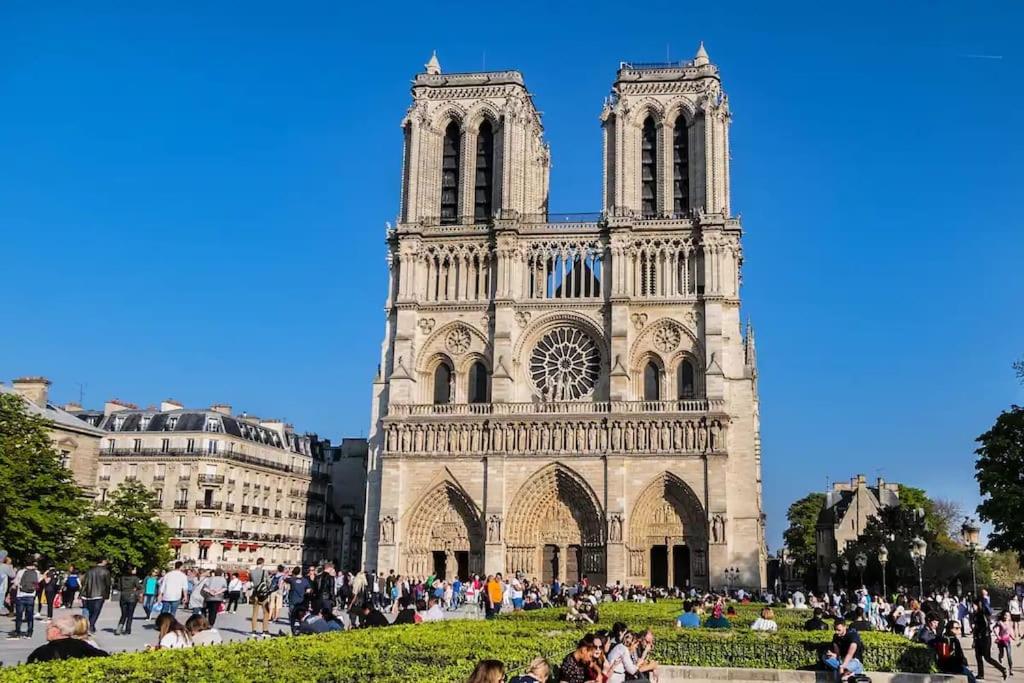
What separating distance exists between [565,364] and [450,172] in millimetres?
10842

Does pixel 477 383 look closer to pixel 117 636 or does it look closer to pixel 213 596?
pixel 213 596

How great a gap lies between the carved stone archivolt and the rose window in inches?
98.3

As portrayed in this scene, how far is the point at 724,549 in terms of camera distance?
136 feet

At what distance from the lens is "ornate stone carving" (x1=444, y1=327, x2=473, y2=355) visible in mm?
46594

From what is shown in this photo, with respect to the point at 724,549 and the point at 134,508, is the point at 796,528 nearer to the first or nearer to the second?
the point at 724,549

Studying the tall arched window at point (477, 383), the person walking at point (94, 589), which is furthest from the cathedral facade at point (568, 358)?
the person walking at point (94, 589)

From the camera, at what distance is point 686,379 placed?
1779 inches

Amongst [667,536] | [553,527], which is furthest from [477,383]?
[667,536]

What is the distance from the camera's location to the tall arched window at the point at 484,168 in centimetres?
4912

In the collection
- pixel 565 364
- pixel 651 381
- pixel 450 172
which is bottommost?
pixel 651 381

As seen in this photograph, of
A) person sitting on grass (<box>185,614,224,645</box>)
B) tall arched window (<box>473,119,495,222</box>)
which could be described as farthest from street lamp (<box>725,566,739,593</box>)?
person sitting on grass (<box>185,614,224,645</box>)

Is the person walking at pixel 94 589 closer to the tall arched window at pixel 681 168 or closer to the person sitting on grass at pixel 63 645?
the person sitting on grass at pixel 63 645

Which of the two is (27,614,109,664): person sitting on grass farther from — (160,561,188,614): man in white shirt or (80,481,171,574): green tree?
(80,481,171,574): green tree

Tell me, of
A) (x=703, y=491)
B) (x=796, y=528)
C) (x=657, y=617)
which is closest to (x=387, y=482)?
(x=703, y=491)
